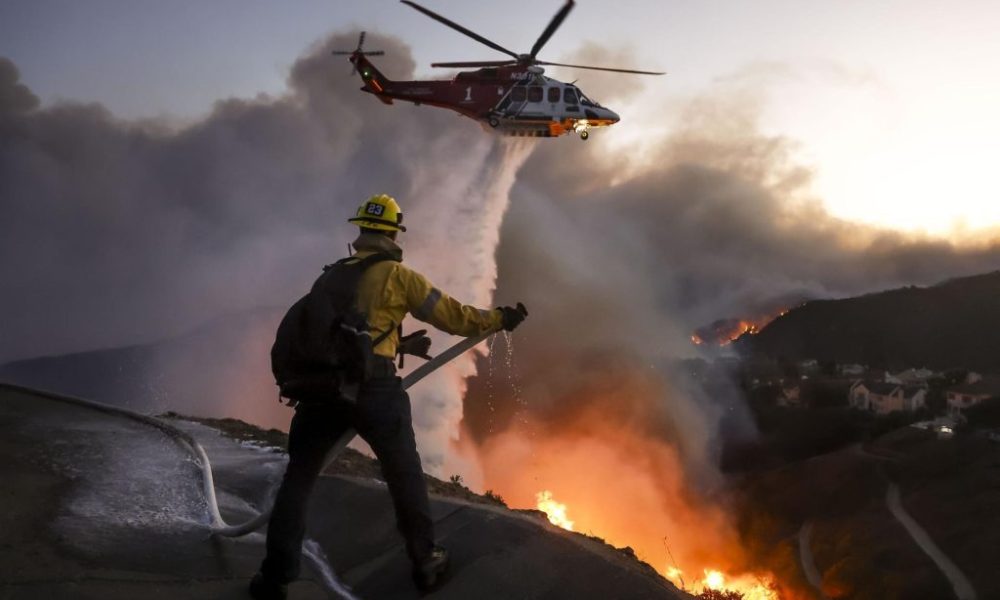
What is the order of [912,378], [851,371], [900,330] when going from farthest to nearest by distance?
[900,330]
[851,371]
[912,378]

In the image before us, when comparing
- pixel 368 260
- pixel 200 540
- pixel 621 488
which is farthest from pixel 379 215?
pixel 621 488

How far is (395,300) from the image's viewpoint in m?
4.10

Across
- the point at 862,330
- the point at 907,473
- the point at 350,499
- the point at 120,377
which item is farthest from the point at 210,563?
the point at 862,330

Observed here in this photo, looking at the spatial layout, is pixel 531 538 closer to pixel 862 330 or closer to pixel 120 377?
pixel 120 377

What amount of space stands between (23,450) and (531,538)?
5320 millimetres

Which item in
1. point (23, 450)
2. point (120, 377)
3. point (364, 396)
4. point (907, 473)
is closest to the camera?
point (364, 396)

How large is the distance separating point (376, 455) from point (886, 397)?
85496 millimetres

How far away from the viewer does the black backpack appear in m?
3.88

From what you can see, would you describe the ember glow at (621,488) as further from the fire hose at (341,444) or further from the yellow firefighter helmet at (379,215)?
the yellow firefighter helmet at (379,215)

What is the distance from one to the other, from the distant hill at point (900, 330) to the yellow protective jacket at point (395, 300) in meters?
122

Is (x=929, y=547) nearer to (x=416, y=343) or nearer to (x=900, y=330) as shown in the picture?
(x=416, y=343)

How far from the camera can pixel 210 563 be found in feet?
15.0

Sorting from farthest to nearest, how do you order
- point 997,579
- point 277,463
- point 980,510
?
point 980,510 < point 997,579 < point 277,463

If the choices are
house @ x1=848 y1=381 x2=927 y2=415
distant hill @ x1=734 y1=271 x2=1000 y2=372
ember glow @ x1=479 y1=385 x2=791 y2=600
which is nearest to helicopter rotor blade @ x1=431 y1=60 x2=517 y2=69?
ember glow @ x1=479 y1=385 x2=791 y2=600
